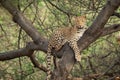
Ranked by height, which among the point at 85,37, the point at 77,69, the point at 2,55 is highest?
the point at 85,37

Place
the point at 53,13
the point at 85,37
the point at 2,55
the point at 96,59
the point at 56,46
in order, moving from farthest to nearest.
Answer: the point at 96,59 < the point at 53,13 < the point at 2,55 < the point at 56,46 < the point at 85,37

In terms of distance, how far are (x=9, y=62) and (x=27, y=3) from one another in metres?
1.00

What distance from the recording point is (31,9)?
573cm

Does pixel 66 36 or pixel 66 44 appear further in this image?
pixel 66 36

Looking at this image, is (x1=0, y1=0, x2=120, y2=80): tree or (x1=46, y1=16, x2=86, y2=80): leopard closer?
(x1=0, y1=0, x2=120, y2=80): tree

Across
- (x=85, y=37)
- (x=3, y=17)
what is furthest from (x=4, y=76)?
(x=85, y=37)

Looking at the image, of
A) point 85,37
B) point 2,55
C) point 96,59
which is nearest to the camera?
point 85,37

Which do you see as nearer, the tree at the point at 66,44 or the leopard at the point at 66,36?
the tree at the point at 66,44

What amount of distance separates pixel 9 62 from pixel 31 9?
87 cm

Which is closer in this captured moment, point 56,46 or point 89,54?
point 56,46

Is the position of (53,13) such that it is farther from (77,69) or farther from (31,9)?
(77,69)

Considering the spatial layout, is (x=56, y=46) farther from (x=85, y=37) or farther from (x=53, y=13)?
(x=53, y=13)

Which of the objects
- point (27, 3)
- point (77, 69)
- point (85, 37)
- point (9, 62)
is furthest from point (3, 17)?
point (85, 37)

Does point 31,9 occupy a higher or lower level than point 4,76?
higher
